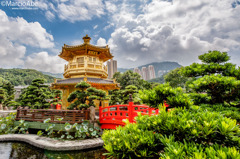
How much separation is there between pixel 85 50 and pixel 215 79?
11.1m

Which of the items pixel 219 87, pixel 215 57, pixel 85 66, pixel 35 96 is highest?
pixel 85 66

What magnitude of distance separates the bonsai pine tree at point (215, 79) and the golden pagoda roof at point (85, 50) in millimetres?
9313

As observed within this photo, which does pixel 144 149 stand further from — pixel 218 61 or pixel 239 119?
pixel 218 61

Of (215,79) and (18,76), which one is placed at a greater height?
A: (18,76)

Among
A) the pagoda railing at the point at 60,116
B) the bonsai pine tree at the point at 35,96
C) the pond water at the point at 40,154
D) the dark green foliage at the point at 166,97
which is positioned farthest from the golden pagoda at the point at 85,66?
the dark green foliage at the point at 166,97

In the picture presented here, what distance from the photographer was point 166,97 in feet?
7.73

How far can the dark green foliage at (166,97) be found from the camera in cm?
221

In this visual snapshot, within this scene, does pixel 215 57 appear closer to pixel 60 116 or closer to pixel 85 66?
pixel 60 116

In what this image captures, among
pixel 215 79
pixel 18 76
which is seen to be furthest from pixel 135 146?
pixel 18 76

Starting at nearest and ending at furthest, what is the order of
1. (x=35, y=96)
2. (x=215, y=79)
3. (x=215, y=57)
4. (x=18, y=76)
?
(x=215, y=79) < (x=215, y=57) < (x=35, y=96) < (x=18, y=76)

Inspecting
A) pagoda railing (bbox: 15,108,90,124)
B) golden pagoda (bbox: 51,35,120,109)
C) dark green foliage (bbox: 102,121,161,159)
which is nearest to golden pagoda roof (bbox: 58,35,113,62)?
golden pagoda (bbox: 51,35,120,109)

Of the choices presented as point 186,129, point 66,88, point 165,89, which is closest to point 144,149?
point 186,129

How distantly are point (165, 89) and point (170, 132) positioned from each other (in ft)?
2.48

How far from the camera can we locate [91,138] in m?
7.03
